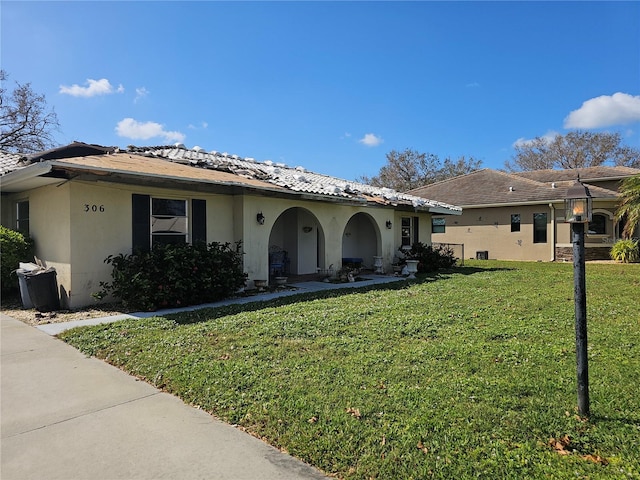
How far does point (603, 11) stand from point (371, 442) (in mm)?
12831

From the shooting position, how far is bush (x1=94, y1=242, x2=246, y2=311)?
806 cm

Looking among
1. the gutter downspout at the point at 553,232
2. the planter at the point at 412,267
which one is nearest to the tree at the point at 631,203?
the gutter downspout at the point at 553,232

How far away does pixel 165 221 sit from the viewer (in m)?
9.62

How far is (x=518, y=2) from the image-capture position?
10.8 m

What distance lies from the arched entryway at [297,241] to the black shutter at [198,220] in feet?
14.0

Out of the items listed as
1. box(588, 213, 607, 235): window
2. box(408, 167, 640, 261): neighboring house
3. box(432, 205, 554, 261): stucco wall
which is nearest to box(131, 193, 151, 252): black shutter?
box(408, 167, 640, 261): neighboring house

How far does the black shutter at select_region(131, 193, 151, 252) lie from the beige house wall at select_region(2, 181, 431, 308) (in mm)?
108

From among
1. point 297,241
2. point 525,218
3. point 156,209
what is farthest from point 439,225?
point 156,209

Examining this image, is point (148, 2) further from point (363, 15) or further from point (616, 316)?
point (616, 316)

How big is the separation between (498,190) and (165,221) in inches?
835

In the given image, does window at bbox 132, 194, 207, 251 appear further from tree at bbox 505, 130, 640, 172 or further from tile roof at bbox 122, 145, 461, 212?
tree at bbox 505, 130, 640, 172

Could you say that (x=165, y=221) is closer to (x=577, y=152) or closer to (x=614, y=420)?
(x=614, y=420)

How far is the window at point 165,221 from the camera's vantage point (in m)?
9.12

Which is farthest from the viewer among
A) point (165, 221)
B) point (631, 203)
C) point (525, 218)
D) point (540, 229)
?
point (525, 218)
